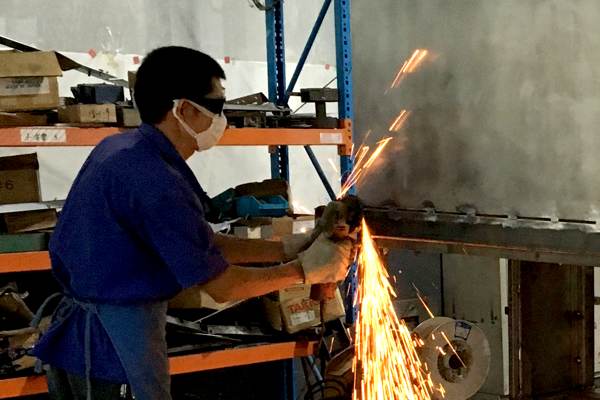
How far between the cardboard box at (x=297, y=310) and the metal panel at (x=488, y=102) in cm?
81

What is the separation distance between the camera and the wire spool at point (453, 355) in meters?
2.53

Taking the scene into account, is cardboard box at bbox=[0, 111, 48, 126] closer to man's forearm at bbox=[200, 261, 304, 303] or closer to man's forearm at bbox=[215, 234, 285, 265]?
man's forearm at bbox=[215, 234, 285, 265]

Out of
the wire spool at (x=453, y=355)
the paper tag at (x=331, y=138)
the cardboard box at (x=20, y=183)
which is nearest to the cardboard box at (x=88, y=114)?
the cardboard box at (x=20, y=183)

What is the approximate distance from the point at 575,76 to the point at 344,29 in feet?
4.98

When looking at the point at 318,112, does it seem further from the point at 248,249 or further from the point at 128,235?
the point at 128,235

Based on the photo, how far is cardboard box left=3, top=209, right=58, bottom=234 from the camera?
265 cm

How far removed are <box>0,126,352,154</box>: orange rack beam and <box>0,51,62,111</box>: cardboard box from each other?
11 centimetres

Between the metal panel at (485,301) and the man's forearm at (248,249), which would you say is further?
the metal panel at (485,301)

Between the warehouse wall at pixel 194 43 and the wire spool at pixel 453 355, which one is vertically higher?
the warehouse wall at pixel 194 43

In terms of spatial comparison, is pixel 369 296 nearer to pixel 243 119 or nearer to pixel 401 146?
pixel 401 146

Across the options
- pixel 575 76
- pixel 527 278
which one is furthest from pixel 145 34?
pixel 575 76

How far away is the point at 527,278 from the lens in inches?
97.7

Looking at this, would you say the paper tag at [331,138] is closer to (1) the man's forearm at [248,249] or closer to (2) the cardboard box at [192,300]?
(1) the man's forearm at [248,249]

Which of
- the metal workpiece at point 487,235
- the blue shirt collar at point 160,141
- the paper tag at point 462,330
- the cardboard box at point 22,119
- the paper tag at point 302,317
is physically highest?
the cardboard box at point 22,119
